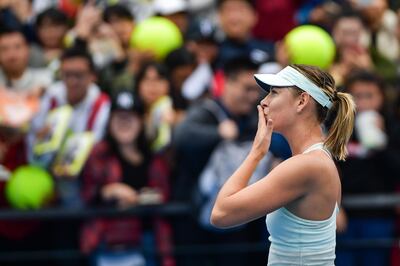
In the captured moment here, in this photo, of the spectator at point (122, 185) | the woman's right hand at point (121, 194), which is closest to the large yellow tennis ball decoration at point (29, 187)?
the spectator at point (122, 185)

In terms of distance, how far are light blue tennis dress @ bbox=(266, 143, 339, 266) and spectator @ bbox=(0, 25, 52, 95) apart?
4.53 metres

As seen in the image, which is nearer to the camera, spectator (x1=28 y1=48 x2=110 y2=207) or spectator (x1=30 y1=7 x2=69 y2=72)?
spectator (x1=28 y1=48 x2=110 y2=207)

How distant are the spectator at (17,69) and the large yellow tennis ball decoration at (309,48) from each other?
6.68 feet

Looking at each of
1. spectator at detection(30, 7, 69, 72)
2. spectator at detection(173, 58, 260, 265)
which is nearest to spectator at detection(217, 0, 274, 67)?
spectator at detection(173, 58, 260, 265)

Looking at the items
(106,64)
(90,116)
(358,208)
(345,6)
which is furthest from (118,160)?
(345,6)

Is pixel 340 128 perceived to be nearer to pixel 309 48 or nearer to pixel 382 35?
pixel 309 48

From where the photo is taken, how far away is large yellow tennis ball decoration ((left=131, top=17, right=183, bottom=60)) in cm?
894

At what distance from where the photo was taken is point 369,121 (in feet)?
26.2

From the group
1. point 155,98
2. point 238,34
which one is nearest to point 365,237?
point 155,98

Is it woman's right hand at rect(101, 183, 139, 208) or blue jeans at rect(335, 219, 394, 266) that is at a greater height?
woman's right hand at rect(101, 183, 139, 208)

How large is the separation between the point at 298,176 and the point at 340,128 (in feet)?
1.01

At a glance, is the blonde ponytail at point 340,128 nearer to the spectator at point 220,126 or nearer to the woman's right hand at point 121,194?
the spectator at point 220,126

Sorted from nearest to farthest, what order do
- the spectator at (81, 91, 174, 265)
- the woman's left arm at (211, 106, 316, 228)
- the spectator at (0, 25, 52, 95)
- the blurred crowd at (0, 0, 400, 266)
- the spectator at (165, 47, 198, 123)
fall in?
1. the woman's left arm at (211, 106, 316, 228)
2. the blurred crowd at (0, 0, 400, 266)
3. the spectator at (81, 91, 174, 265)
4. the spectator at (165, 47, 198, 123)
5. the spectator at (0, 25, 52, 95)

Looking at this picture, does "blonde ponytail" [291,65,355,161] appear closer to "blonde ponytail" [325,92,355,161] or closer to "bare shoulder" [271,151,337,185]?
"blonde ponytail" [325,92,355,161]
